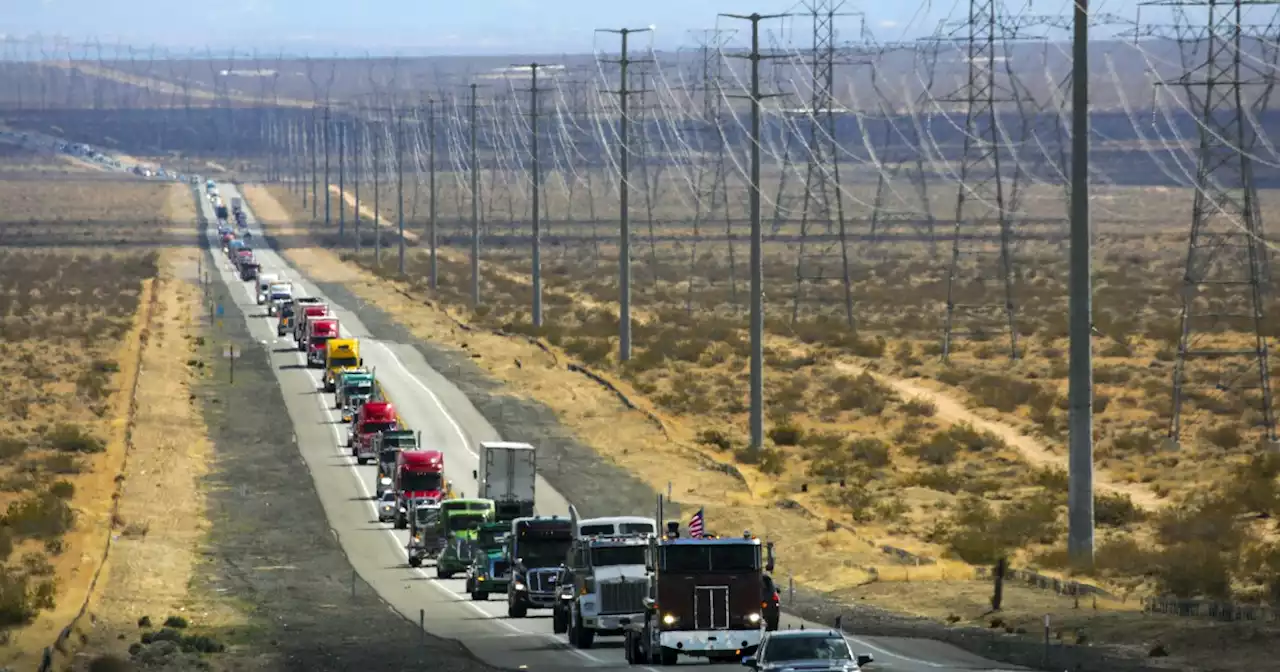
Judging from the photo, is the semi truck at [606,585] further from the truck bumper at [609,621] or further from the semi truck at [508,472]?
the semi truck at [508,472]

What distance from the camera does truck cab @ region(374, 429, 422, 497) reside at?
189 feet

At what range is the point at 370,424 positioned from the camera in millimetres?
64625

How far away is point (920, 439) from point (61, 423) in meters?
27.2

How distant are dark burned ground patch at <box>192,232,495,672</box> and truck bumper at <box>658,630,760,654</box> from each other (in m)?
2.81

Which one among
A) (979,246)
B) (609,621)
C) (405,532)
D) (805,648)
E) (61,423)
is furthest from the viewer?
(979,246)

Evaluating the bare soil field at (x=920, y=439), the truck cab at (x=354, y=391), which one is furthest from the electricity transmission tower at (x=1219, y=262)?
the truck cab at (x=354, y=391)

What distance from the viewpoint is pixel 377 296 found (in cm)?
12975

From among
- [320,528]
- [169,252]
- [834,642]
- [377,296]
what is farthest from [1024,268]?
[834,642]

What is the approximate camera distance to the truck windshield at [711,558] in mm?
31328

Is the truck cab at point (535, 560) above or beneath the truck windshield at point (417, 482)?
above

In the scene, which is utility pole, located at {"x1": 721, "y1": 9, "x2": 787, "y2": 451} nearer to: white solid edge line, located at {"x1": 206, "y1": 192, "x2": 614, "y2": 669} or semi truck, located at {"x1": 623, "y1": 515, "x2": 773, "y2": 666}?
white solid edge line, located at {"x1": 206, "y1": 192, "x2": 614, "y2": 669}

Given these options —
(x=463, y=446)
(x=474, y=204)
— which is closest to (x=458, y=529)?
(x=463, y=446)

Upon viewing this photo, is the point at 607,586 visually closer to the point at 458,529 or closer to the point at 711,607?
the point at 711,607

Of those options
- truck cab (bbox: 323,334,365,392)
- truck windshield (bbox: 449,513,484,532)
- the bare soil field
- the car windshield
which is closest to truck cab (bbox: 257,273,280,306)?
the bare soil field
